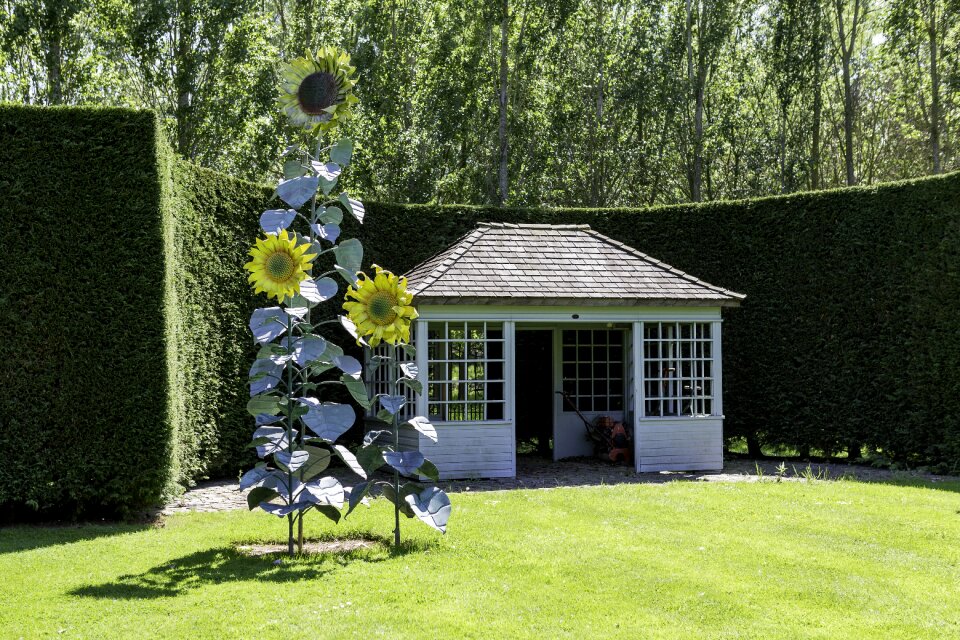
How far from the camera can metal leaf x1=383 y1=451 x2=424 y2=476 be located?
19.9ft

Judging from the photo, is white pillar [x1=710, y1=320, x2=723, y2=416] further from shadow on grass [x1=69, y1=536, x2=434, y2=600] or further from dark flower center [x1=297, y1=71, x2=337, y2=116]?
dark flower center [x1=297, y1=71, x2=337, y2=116]

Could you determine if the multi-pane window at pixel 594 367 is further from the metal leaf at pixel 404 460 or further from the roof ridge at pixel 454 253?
the metal leaf at pixel 404 460

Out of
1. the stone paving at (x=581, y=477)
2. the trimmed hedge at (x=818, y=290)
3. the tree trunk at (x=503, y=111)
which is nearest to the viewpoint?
the stone paving at (x=581, y=477)

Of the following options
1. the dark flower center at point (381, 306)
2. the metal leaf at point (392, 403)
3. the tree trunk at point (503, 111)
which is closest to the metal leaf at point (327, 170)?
the dark flower center at point (381, 306)

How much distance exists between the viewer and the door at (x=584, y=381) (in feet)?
40.9

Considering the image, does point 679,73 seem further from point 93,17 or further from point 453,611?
point 453,611

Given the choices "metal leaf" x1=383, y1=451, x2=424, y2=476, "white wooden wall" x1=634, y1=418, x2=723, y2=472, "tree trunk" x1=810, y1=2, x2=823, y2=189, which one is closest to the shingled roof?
"white wooden wall" x1=634, y1=418, x2=723, y2=472

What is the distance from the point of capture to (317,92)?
20.9 feet

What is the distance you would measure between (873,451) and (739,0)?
40.5 feet

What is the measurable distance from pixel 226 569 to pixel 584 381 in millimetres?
7652

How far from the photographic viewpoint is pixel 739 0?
64.8 ft

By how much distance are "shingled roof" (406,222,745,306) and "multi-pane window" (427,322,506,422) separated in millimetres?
519

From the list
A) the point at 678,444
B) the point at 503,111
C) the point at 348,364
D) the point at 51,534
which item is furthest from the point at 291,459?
the point at 503,111

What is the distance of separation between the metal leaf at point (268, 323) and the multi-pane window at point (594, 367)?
6.92m
